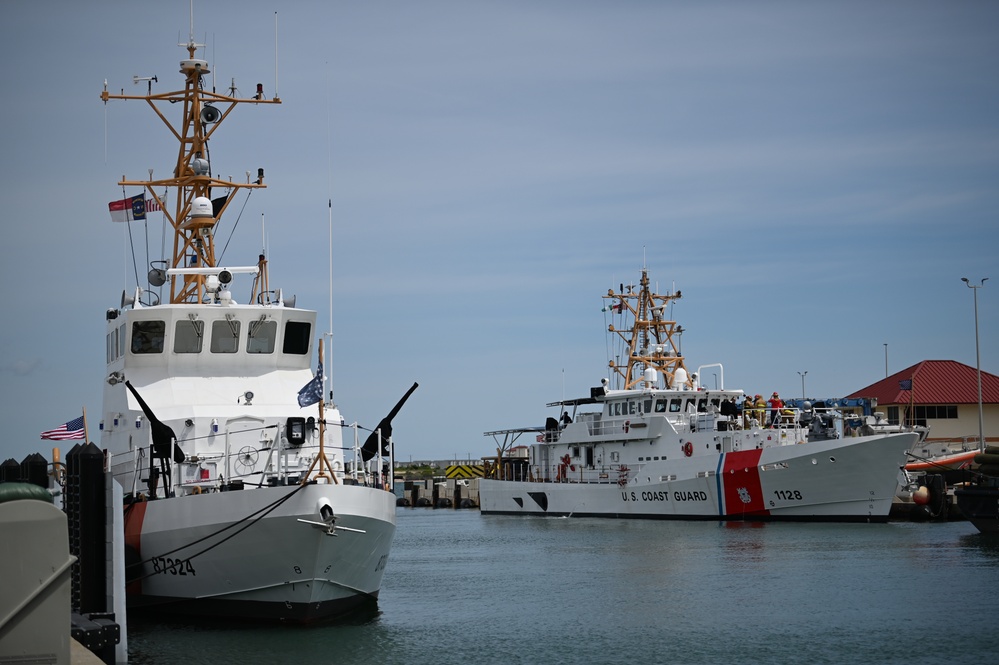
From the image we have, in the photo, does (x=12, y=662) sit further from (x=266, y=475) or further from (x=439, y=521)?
(x=439, y=521)

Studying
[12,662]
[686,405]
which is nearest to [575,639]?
[12,662]

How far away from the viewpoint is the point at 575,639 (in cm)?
1859

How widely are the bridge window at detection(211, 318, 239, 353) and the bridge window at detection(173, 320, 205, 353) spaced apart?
0.26 metres

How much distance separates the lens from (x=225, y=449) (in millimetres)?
19062

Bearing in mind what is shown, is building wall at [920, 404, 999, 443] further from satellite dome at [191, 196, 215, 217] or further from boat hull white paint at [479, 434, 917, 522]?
satellite dome at [191, 196, 215, 217]

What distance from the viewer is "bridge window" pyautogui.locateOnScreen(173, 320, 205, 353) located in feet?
69.9

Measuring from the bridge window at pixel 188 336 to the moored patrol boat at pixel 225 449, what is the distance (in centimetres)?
2

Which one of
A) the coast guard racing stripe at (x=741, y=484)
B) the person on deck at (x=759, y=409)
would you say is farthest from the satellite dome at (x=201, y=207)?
the person on deck at (x=759, y=409)

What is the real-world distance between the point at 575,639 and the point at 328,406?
21.5ft

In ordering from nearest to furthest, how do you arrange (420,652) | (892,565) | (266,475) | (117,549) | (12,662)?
(12,662), (117,549), (420,652), (266,475), (892,565)

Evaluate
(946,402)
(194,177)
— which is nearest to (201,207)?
(194,177)

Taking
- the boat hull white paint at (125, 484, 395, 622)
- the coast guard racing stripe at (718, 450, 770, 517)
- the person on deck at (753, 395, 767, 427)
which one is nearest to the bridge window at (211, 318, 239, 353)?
the boat hull white paint at (125, 484, 395, 622)

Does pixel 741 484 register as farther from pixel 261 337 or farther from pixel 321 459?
pixel 321 459

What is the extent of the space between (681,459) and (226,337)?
27.2 meters
